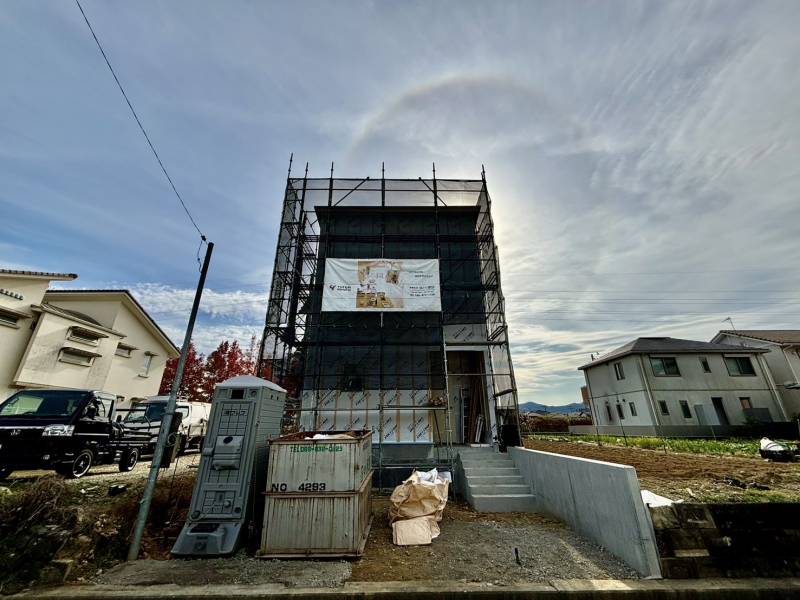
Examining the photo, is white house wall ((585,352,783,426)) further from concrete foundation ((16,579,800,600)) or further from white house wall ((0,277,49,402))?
white house wall ((0,277,49,402))

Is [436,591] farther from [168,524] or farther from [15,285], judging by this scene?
[15,285]

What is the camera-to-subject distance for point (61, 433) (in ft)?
24.1

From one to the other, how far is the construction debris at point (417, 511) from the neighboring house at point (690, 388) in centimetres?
2057

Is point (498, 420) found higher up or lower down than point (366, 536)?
higher up

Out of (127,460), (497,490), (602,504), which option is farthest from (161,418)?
(602,504)

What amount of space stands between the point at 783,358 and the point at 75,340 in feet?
139

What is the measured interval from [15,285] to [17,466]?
10.5 m

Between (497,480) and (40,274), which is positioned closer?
(497,480)

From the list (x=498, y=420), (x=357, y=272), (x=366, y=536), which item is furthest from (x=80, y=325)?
(x=498, y=420)

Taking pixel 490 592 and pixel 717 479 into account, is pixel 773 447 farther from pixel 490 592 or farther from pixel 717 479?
pixel 490 592

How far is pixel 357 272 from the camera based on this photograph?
1197 cm

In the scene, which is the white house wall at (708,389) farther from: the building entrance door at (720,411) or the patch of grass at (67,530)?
the patch of grass at (67,530)

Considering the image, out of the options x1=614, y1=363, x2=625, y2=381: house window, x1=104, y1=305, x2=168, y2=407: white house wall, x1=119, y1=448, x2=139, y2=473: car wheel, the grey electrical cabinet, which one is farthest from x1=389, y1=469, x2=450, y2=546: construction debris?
x1=614, y1=363, x2=625, y2=381: house window

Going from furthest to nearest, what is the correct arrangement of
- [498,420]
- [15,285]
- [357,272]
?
[15,285] < [357,272] < [498,420]
